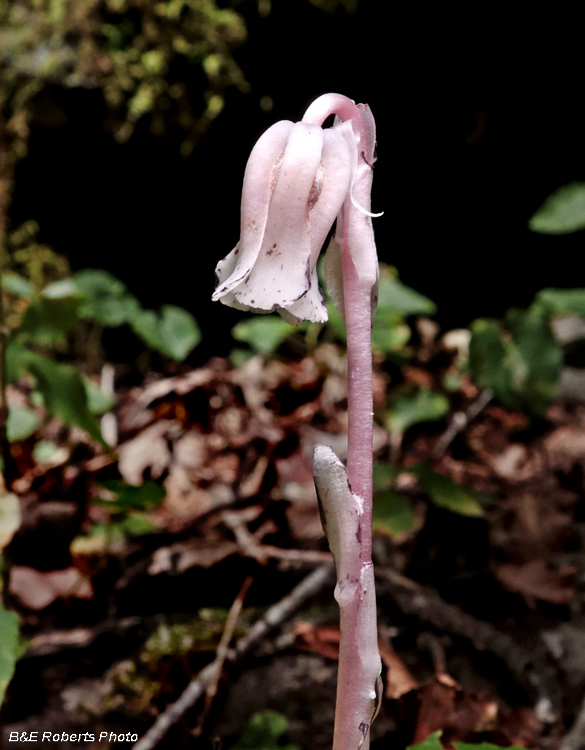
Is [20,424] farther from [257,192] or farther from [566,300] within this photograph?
[566,300]

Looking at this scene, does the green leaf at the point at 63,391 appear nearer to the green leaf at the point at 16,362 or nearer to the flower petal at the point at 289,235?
the green leaf at the point at 16,362

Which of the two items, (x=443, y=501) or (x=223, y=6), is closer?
(x=443, y=501)

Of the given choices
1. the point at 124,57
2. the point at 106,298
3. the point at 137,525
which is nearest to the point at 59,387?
the point at 137,525

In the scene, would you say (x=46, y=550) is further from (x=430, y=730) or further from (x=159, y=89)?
(x=159, y=89)

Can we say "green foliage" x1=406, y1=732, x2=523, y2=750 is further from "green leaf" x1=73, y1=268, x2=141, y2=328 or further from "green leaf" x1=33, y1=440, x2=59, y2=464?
"green leaf" x1=73, y1=268, x2=141, y2=328

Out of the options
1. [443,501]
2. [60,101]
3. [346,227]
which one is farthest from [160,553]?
[60,101]

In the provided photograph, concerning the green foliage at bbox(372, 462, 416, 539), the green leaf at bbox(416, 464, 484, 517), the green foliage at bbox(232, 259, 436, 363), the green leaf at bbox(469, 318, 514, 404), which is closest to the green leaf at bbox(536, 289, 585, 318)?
the green leaf at bbox(469, 318, 514, 404)
